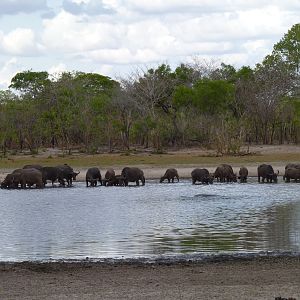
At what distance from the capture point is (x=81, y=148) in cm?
5725

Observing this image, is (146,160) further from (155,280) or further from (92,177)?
(155,280)

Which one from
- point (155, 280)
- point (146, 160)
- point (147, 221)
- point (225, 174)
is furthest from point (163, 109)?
point (155, 280)

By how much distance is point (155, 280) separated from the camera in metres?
13.7

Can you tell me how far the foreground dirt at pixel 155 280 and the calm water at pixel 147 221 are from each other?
207 cm

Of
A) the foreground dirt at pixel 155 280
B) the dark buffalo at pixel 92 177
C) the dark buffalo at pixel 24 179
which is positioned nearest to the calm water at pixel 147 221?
the dark buffalo at pixel 92 177

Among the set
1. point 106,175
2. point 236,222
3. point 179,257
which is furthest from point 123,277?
point 106,175

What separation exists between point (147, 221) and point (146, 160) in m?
23.9

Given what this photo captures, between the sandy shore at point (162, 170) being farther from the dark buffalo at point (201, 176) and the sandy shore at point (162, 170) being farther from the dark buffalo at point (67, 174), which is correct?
the dark buffalo at point (201, 176)

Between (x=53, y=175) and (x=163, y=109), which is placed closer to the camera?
(x=53, y=175)

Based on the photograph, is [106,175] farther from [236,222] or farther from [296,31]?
[296,31]

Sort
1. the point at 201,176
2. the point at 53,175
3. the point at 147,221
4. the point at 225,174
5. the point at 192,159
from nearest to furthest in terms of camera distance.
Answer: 1. the point at 147,221
2. the point at 201,176
3. the point at 53,175
4. the point at 225,174
5. the point at 192,159

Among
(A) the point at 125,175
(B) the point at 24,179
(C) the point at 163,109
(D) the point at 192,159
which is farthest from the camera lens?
(C) the point at 163,109

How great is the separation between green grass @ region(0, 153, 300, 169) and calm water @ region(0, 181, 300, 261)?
842 cm

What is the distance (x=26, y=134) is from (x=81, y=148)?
4666 mm
